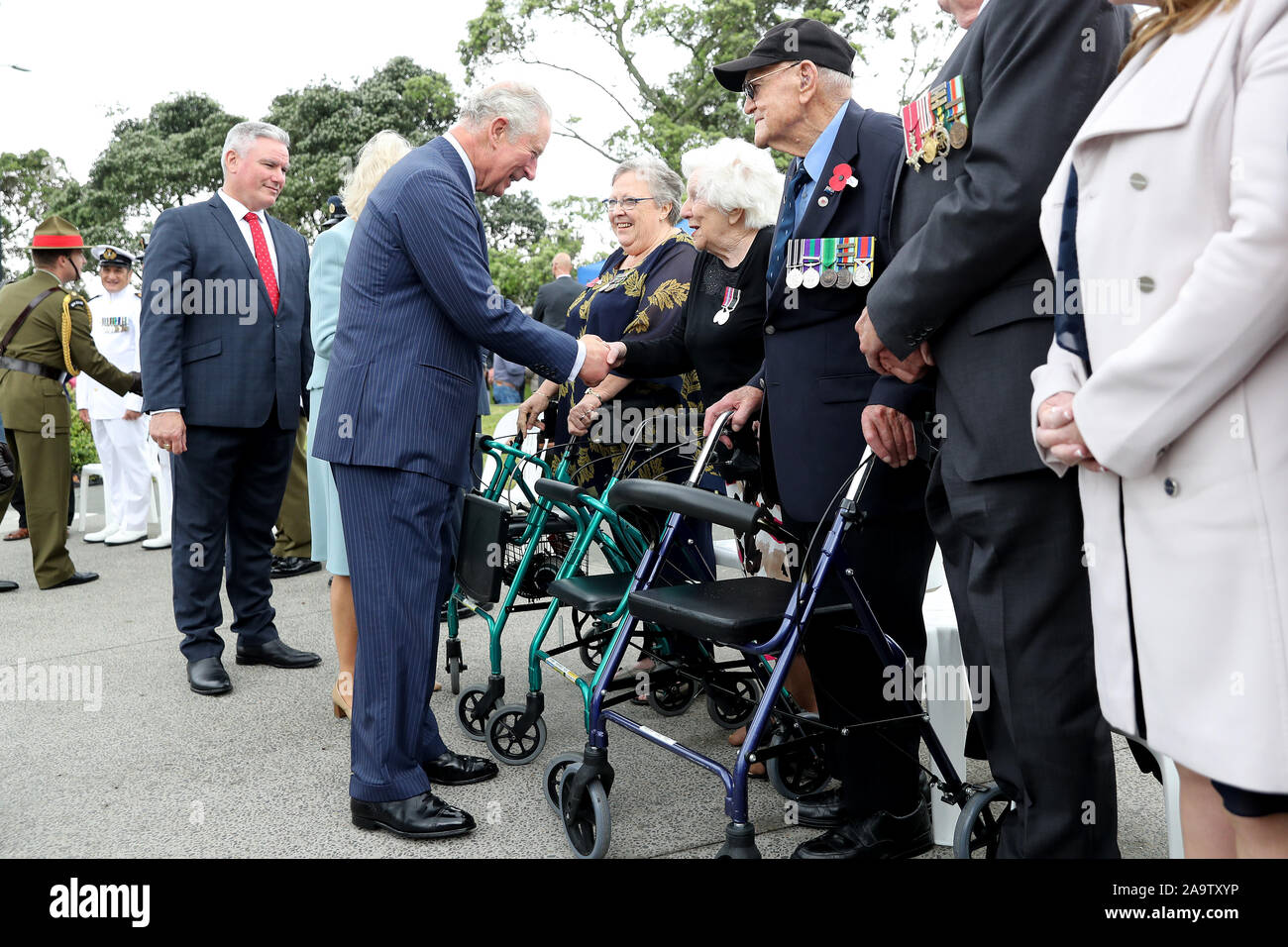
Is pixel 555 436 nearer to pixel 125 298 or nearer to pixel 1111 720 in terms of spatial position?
pixel 1111 720

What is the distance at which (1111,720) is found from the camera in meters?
1.54

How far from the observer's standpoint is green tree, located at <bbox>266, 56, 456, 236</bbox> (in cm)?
2586

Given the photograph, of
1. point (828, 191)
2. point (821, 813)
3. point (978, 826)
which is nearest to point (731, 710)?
point (821, 813)

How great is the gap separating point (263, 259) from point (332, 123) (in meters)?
23.8

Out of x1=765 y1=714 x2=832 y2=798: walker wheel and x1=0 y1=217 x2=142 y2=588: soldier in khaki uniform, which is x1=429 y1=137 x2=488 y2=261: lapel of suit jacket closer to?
x1=765 y1=714 x2=832 y2=798: walker wheel

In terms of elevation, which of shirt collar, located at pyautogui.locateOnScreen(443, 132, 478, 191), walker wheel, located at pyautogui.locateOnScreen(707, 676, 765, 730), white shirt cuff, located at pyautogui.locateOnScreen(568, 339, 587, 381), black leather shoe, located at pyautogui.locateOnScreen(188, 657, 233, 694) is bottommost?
walker wheel, located at pyautogui.locateOnScreen(707, 676, 765, 730)

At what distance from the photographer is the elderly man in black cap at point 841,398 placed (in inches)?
99.4

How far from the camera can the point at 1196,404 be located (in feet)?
4.35

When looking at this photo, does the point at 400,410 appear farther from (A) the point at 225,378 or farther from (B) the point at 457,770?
(A) the point at 225,378

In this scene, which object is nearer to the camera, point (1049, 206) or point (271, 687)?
point (1049, 206)

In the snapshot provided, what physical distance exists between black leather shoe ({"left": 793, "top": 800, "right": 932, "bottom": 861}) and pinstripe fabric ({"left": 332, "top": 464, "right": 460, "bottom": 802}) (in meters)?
1.08

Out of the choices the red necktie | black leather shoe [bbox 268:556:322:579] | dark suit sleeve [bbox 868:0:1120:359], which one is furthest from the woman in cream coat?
black leather shoe [bbox 268:556:322:579]

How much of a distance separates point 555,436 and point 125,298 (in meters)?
5.35

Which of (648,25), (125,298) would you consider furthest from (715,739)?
(648,25)
